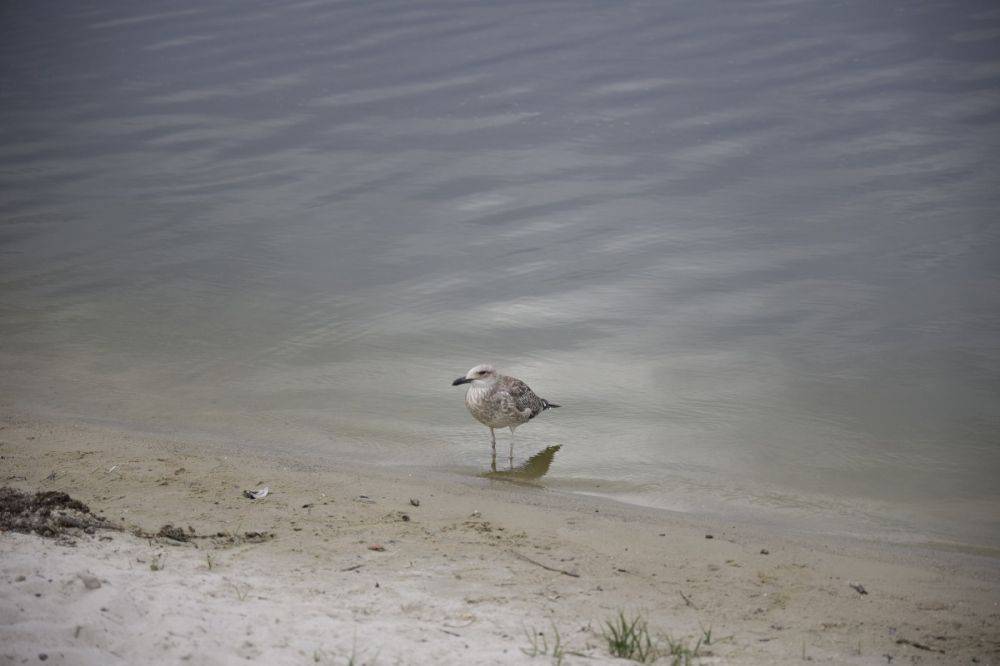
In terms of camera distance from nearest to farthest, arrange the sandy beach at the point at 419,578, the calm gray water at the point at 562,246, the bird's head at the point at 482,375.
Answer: the sandy beach at the point at 419,578, the bird's head at the point at 482,375, the calm gray water at the point at 562,246

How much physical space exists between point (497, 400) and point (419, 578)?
255cm

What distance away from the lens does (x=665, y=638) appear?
175 inches

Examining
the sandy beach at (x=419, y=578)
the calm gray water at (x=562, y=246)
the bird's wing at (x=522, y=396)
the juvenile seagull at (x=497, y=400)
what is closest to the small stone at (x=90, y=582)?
the sandy beach at (x=419, y=578)

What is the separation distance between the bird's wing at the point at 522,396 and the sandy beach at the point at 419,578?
0.72 meters

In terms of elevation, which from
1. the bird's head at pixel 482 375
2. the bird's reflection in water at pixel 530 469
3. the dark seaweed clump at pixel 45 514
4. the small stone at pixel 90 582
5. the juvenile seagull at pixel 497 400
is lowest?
the small stone at pixel 90 582

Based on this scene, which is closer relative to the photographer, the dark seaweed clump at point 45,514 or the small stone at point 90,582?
the small stone at point 90,582

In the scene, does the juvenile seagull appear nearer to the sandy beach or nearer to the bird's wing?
the bird's wing

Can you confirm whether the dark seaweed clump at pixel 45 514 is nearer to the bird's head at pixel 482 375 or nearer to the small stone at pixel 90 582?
the small stone at pixel 90 582

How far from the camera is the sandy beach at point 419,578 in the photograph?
411 centimetres

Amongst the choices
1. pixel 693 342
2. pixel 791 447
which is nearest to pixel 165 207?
pixel 693 342

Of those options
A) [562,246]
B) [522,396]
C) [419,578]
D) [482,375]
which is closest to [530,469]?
[522,396]

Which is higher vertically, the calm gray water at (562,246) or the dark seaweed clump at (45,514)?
the calm gray water at (562,246)

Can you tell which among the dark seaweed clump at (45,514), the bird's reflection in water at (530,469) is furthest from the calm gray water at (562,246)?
the dark seaweed clump at (45,514)

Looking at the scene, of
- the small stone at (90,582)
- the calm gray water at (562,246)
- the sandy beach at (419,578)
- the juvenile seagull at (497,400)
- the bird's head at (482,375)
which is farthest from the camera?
the calm gray water at (562,246)
